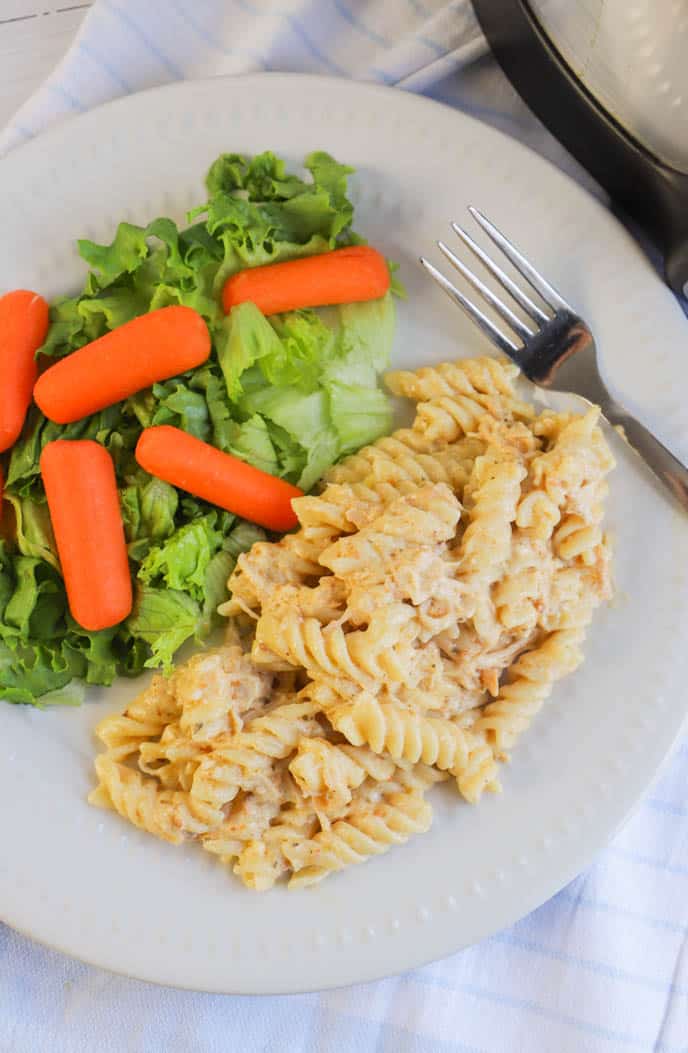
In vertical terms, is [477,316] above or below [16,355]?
above

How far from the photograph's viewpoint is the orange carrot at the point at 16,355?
2.77 m

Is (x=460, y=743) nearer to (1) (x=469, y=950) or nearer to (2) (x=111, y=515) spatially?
(1) (x=469, y=950)

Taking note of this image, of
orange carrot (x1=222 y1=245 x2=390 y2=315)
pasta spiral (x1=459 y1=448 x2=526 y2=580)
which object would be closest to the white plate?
orange carrot (x1=222 y1=245 x2=390 y2=315)

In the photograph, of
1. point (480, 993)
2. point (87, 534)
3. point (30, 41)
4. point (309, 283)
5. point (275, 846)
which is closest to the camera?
point (275, 846)

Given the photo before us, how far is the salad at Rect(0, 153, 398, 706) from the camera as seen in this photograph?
2682 millimetres

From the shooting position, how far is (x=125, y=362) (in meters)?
2.69

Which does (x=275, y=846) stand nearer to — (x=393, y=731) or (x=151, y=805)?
(x=151, y=805)

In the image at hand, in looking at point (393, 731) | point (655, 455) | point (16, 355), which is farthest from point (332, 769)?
point (16, 355)

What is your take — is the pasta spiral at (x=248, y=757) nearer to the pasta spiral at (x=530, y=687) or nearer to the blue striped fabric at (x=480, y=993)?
the pasta spiral at (x=530, y=687)

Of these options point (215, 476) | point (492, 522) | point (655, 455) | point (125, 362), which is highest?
point (655, 455)

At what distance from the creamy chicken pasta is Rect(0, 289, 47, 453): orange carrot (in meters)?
0.78

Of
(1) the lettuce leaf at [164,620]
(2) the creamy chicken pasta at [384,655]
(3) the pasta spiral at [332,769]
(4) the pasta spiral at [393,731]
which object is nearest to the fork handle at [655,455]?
(2) the creamy chicken pasta at [384,655]

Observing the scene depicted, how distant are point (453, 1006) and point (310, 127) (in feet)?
8.32

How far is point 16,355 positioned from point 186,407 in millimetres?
500
